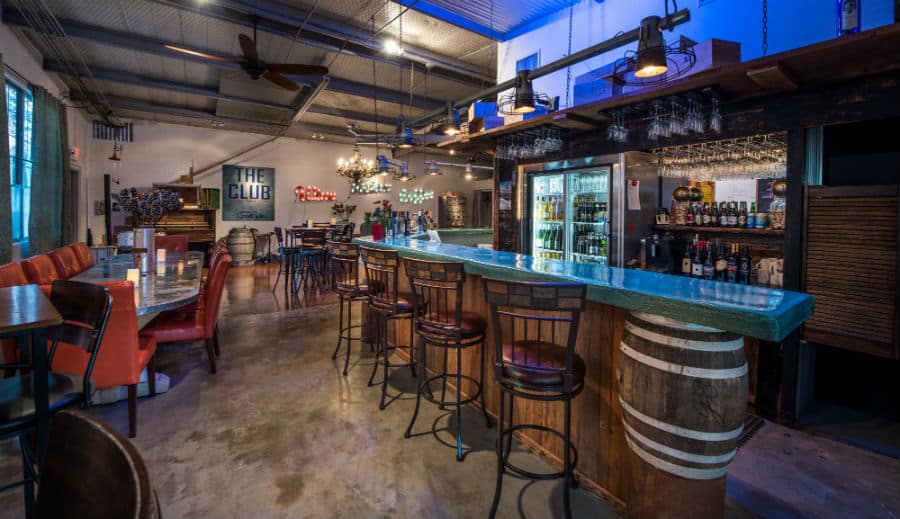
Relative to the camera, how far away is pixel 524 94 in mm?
3271

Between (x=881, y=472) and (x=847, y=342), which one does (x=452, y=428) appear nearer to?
(x=881, y=472)

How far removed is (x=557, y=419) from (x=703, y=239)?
2.58 metres

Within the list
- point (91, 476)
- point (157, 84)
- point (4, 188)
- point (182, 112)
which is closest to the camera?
point (91, 476)

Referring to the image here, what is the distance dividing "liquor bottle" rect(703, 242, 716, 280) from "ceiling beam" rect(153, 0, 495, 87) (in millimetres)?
4773

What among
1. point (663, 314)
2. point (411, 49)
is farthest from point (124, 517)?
point (411, 49)

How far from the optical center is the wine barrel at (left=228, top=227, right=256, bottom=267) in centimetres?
1099

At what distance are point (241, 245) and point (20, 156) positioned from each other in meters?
5.35

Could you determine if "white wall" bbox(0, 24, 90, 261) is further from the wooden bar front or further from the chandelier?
the wooden bar front

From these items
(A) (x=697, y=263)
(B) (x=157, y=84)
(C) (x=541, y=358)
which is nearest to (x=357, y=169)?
(B) (x=157, y=84)

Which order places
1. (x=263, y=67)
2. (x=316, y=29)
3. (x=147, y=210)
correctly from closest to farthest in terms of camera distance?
(x=147, y=210) → (x=263, y=67) → (x=316, y=29)

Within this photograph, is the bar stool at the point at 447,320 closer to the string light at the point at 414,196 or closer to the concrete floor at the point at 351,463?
the concrete floor at the point at 351,463

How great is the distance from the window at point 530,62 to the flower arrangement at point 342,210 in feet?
28.0

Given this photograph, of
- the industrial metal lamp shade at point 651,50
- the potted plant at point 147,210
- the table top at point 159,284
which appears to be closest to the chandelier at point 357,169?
the potted plant at point 147,210

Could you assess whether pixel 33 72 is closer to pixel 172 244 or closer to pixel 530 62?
pixel 172 244
